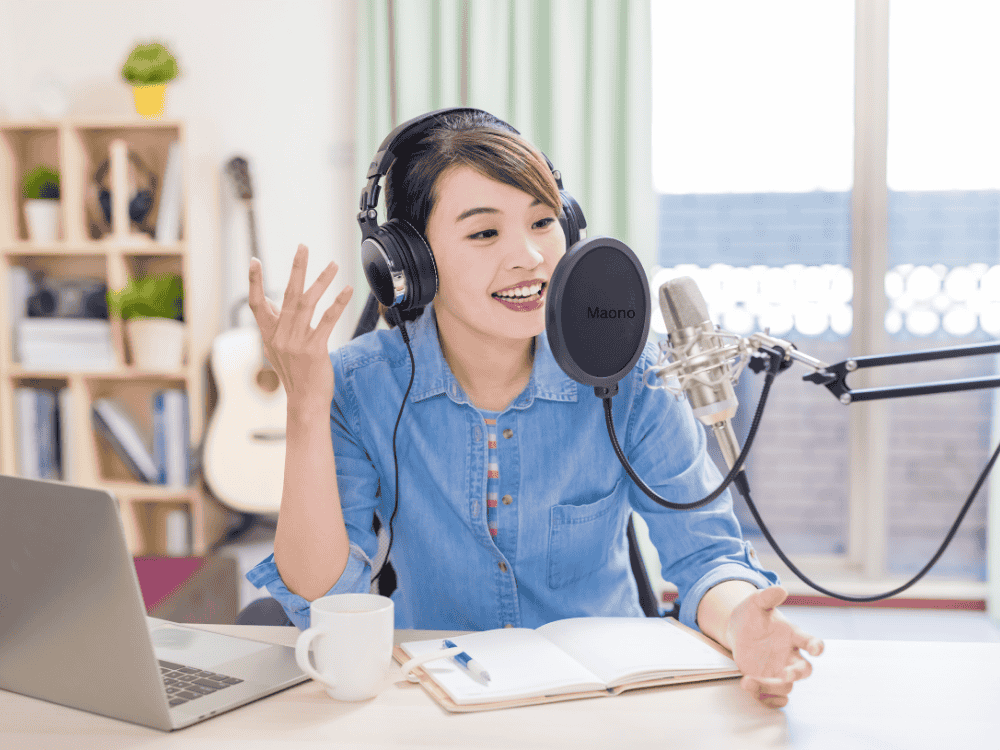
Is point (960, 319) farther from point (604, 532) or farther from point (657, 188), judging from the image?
point (604, 532)

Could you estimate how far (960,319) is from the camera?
2.61m

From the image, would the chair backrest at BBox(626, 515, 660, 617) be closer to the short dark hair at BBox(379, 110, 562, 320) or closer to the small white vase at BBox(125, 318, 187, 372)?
the short dark hair at BBox(379, 110, 562, 320)

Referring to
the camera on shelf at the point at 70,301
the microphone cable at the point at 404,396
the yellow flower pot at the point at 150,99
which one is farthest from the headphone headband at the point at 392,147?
the camera on shelf at the point at 70,301

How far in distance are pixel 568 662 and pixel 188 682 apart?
1.19 feet

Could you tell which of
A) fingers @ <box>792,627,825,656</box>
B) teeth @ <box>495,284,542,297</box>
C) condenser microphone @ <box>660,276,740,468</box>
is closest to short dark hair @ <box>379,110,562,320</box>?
teeth @ <box>495,284,542,297</box>

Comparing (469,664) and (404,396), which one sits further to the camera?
(404,396)

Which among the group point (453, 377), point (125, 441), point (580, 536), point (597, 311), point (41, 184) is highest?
point (41, 184)

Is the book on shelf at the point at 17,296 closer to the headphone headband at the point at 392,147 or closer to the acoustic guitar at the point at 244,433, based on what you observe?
the acoustic guitar at the point at 244,433

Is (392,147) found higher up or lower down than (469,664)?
higher up

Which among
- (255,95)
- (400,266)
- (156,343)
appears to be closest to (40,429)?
(156,343)

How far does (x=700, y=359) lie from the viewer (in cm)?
67

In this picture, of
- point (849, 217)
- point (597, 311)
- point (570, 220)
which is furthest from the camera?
point (849, 217)

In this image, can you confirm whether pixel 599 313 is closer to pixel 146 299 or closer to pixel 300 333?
pixel 300 333

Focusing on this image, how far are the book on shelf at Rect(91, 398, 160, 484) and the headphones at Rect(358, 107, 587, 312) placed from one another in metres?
1.74
